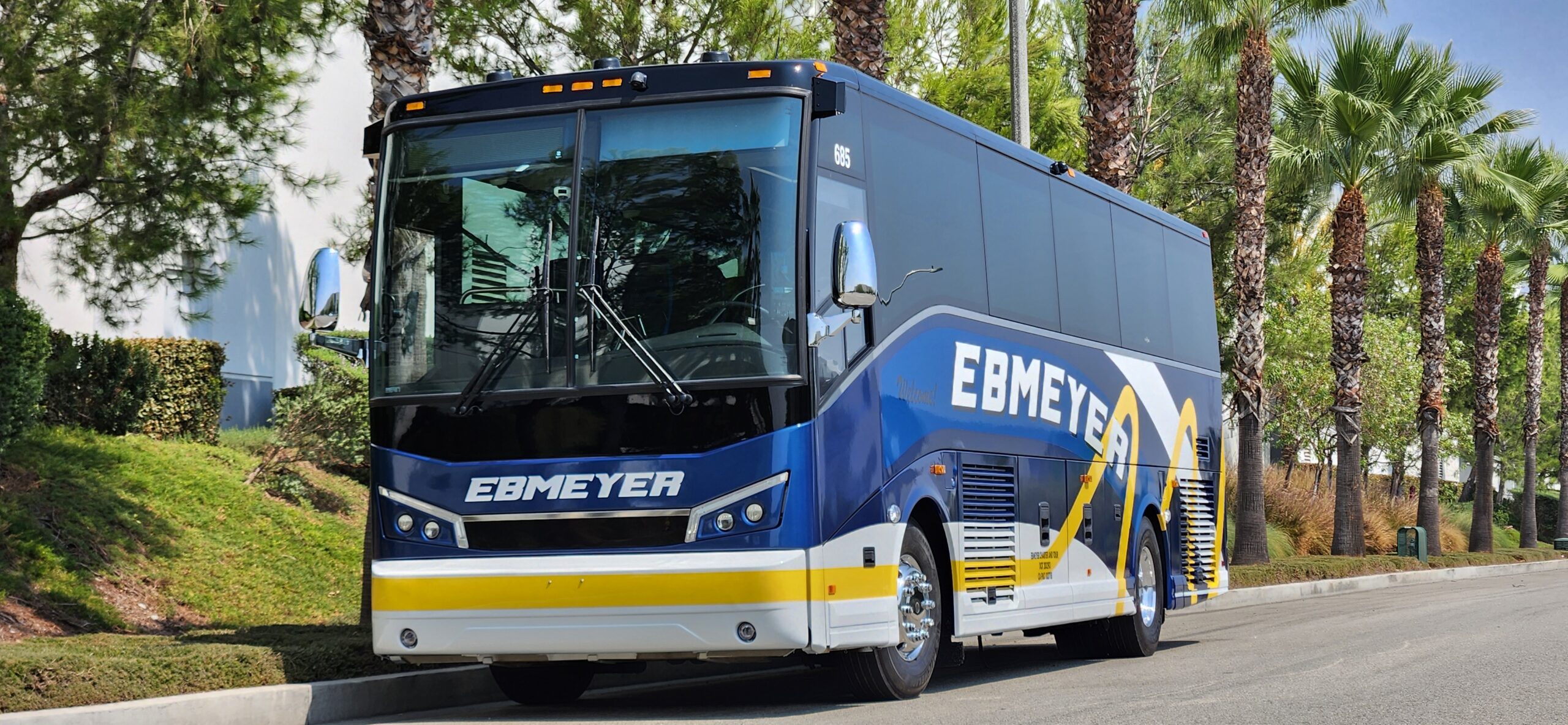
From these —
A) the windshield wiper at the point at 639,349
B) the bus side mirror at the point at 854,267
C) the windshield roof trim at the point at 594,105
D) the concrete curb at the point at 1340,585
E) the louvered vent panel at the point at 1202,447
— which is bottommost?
the concrete curb at the point at 1340,585

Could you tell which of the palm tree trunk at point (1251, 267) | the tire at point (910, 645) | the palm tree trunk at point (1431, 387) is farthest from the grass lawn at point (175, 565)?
the palm tree trunk at point (1431, 387)

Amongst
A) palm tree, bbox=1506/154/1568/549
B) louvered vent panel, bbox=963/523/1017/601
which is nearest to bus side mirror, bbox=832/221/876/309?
louvered vent panel, bbox=963/523/1017/601

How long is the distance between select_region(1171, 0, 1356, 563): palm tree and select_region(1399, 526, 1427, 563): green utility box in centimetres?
817

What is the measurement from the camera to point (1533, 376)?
1983 inches

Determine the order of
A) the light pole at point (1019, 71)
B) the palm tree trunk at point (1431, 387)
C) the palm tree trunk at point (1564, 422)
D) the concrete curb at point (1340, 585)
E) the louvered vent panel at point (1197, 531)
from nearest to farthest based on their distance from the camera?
the louvered vent panel at point (1197, 531)
the light pole at point (1019, 71)
the concrete curb at point (1340, 585)
the palm tree trunk at point (1431, 387)
the palm tree trunk at point (1564, 422)

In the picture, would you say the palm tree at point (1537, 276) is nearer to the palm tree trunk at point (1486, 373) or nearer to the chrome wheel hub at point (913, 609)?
the palm tree trunk at point (1486, 373)

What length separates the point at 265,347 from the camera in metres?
23.4

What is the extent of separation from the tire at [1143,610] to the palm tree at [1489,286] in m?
32.9

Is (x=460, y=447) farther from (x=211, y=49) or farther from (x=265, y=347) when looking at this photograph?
(x=265, y=347)

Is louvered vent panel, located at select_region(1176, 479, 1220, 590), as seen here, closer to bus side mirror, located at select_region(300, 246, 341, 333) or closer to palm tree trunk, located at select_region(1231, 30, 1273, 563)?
bus side mirror, located at select_region(300, 246, 341, 333)

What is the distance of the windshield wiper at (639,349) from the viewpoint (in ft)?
27.9

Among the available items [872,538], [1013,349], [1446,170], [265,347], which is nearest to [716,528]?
[872,538]

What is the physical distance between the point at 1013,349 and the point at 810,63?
311cm

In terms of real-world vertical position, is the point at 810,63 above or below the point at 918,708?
above
